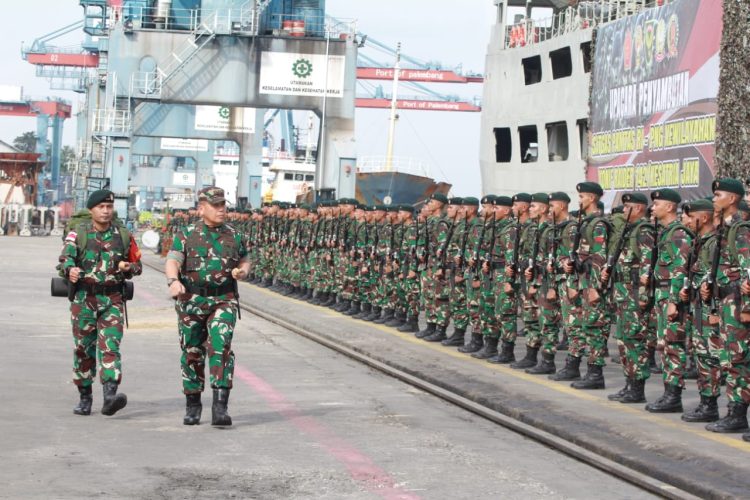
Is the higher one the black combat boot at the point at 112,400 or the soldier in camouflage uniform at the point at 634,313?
the soldier in camouflage uniform at the point at 634,313

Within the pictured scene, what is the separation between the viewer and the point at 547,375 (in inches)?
572

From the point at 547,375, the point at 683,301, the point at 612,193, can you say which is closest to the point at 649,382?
the point at 547,375

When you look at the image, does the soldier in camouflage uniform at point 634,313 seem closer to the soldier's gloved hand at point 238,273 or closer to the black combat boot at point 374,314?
the soldier's gloved hand at point 238,273

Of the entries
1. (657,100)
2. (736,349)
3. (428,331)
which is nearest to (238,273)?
(736,349)

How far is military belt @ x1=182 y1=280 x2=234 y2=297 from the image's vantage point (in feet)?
33.7

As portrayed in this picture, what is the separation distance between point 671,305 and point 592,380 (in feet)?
6.85

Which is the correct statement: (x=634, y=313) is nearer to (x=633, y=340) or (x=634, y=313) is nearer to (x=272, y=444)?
(x=633, y=340)

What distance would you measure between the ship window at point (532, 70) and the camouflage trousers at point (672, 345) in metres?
28.2

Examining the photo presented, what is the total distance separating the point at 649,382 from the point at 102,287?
20.4 feet

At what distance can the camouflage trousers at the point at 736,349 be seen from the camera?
1033 cm

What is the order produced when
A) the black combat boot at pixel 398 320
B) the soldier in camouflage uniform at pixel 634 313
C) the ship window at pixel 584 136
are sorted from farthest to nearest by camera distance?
the ship window at pixel 584 136
the black combat boot at pixel 398 320
the soldier in camouflage uniform at pixel 634 313

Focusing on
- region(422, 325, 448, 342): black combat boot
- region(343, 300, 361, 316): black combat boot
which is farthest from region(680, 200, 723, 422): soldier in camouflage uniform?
region(343, 300, 361, 316): black combat boot

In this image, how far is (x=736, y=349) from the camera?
1034 centimetres

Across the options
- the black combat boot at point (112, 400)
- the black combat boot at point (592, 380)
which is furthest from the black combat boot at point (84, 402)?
the black combat boot at point (592, 380)
